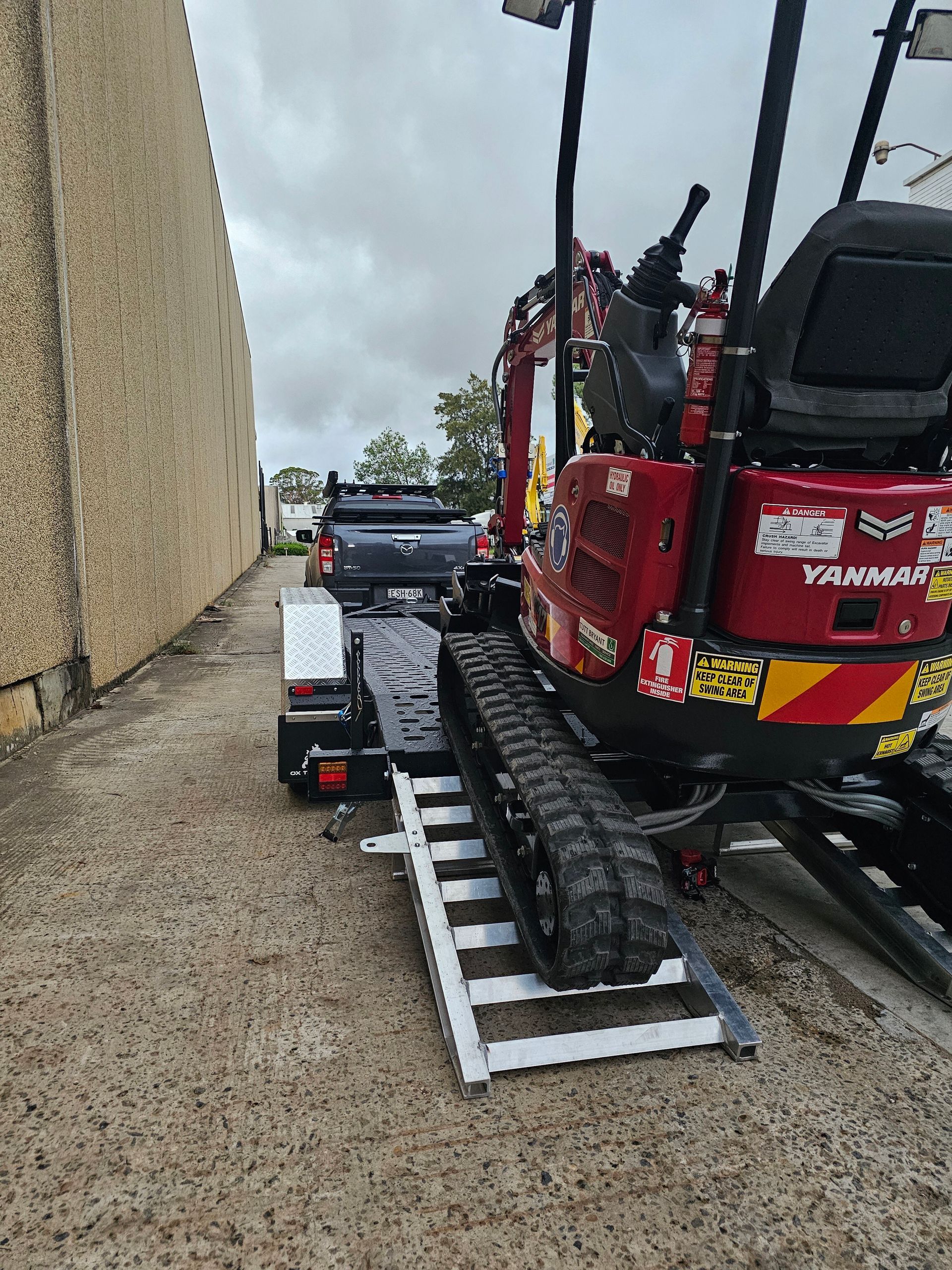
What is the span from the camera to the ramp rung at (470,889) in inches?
102

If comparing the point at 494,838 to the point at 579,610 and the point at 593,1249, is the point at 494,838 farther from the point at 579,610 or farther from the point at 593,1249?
the point at 593,1249

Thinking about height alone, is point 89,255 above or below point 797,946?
above

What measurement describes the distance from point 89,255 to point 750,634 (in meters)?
5.86

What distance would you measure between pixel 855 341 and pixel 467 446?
47.1m

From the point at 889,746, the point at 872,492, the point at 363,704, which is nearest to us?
the point at 872,492

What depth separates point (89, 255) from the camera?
5699 millimetres

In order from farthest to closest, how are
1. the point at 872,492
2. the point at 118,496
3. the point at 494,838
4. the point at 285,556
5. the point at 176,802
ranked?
the point at 285,556
the point at 118,496
the point at 176,802
the point at 494,838
the point at 872,492

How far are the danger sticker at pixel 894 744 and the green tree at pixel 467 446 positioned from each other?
1737 inches

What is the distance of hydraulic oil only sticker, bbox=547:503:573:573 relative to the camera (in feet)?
8.46

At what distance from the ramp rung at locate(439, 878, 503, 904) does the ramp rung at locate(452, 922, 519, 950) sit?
0.59 ft

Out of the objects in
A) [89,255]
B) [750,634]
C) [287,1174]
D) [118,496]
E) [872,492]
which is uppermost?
[89,255]

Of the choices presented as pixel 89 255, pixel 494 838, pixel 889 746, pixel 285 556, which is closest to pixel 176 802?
pixel 494 838

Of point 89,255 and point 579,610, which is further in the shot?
point 89,255

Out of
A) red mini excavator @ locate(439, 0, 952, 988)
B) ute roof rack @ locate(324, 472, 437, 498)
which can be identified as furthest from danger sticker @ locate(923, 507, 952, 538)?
ute roof rack @ locate(324, 472, 437, 498)
